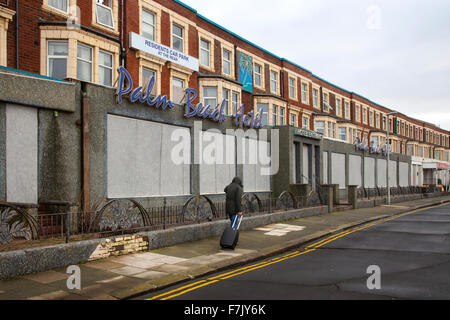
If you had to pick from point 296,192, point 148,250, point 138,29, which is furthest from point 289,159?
point 148,250

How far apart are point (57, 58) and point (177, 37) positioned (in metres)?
7.75

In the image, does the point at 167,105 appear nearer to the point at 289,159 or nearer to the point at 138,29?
the point at 138,29

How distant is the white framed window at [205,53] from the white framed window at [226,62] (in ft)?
5.25

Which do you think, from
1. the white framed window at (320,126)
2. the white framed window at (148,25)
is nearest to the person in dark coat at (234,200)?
the white framed window at (148,25)

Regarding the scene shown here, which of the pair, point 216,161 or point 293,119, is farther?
point 293,119

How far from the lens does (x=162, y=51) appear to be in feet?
70.2

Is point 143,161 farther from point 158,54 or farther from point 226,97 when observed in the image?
point 226,97

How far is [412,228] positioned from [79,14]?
661 inches

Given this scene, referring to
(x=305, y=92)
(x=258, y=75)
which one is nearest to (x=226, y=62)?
(x=258, y=75)

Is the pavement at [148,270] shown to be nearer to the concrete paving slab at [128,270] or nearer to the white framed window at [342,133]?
the concrete paving slab at [128,270]

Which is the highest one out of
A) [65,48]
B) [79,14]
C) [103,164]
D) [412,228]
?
[79,14]

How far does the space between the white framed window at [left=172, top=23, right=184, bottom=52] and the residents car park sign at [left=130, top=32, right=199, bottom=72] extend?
20.8 inches

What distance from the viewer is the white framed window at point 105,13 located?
1877 cm
